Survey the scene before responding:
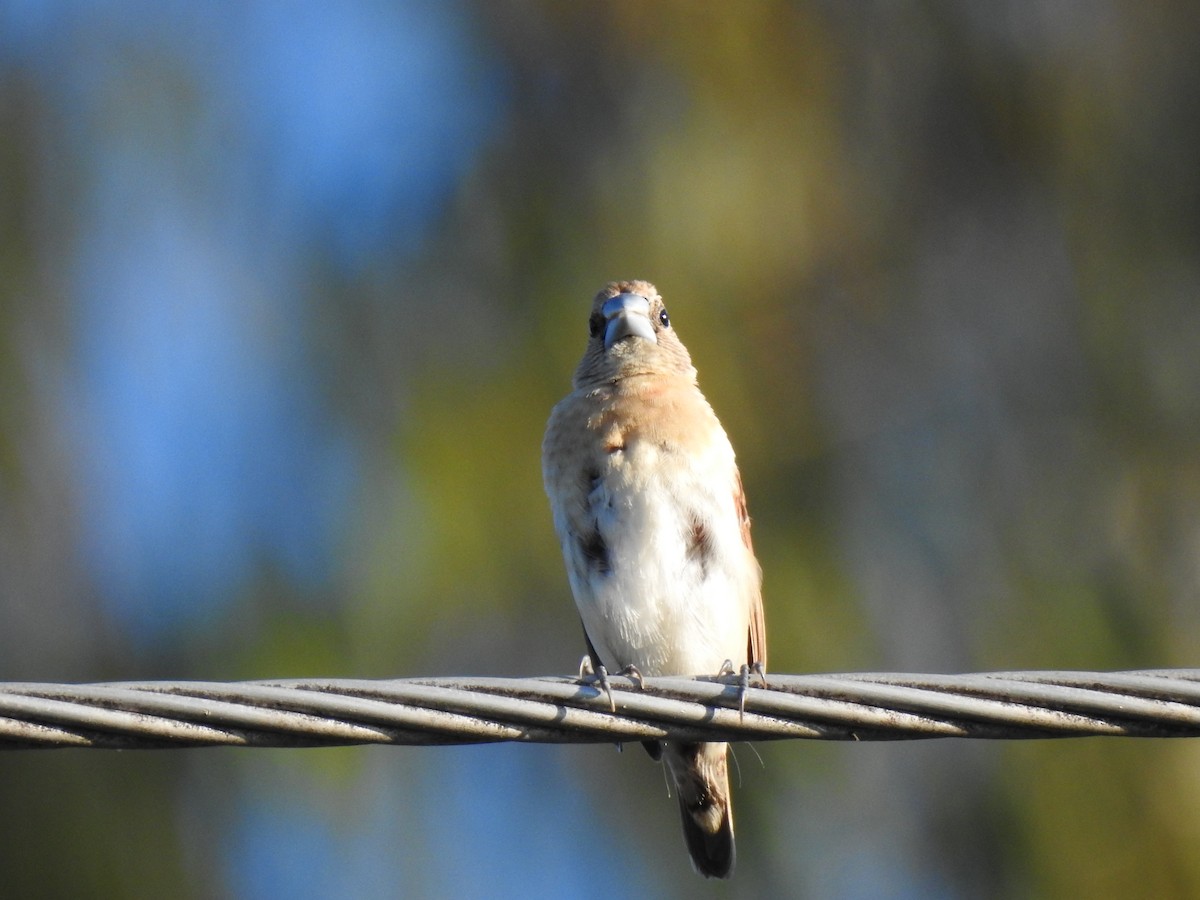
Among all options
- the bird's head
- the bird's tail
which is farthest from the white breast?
the bird's head

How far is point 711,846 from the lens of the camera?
5.61 m

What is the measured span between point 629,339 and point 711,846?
6.50 ft

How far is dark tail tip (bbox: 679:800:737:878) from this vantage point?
557 centimetres

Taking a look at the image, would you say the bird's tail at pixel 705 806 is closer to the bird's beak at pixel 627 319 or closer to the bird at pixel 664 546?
the bird at pixel 664 546

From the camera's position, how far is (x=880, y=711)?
2869 millimetres

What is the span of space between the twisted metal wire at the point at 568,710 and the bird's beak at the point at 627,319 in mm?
3189

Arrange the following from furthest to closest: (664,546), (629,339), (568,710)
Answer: (629,339)
(664,546)
(568,710)

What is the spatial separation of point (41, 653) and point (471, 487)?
2.54 m

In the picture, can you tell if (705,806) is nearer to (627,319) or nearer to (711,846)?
(711,846)

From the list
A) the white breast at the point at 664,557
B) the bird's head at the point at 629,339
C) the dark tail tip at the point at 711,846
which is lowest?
the dark tail tip at the point at 711,846

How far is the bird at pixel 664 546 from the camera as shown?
5.09 metres

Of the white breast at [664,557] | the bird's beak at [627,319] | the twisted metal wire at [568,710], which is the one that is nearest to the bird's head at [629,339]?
the bird's beak at [627,319]

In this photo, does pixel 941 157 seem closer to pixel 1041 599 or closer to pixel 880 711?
pixel 1041 599

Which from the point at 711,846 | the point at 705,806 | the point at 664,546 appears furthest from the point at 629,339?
the point at 711,846
